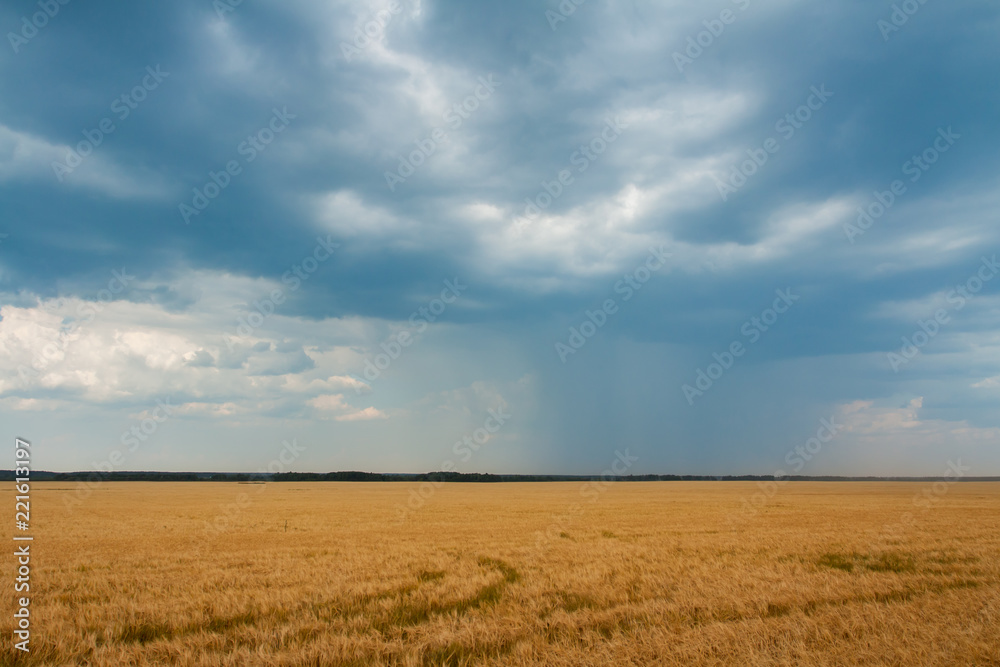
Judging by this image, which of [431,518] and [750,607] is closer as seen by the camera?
[750,607]

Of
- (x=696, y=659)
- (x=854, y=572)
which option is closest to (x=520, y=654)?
(x=696, y=659)

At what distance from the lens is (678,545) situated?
64.0ft

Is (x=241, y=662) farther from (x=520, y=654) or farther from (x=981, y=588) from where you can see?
(x=981, y=588)

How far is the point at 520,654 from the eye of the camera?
7.62 metres

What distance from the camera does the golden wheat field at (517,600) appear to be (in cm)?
777

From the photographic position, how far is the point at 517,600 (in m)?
11.0

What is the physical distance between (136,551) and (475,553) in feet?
42.9

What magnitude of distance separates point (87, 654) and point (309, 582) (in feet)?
17.8

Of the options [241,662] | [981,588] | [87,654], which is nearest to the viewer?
[241,662]

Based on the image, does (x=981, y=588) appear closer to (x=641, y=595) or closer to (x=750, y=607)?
(x=750, y=607)

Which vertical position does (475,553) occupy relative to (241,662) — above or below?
below

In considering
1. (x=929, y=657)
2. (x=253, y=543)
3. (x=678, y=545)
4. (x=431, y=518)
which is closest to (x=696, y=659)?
(x=929, y=657)

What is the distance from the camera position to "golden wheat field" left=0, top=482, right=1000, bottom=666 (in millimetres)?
7773

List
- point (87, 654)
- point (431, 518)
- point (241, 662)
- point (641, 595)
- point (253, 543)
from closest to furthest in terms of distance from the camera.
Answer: point (241, 662) → point (87, 654) → point (641, 595) → point (253, 543) → point (431, 518)
